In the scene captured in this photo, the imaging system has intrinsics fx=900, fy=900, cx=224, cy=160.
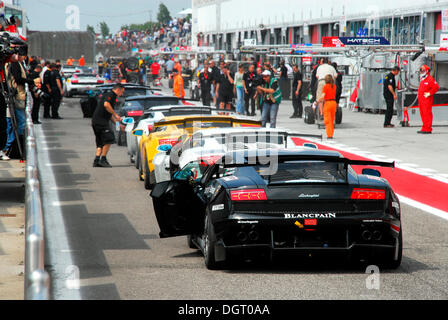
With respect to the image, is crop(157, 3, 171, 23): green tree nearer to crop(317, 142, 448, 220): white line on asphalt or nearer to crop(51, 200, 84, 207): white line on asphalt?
crop(317, 142, 448, 220): white line on asphalt

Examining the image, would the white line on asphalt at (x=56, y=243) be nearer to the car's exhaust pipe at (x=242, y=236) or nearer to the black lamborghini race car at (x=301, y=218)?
the black lamborghini race car at (x=301, y=218)

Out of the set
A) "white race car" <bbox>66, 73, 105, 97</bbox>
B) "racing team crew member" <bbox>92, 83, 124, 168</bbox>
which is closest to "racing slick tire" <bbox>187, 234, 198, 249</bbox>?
"racing team crew member" <bbox>92, 83, 124, 168</bbox>

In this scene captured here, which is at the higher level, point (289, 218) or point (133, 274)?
point (289, 218)

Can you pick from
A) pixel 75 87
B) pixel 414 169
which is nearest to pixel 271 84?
pixel 414 169

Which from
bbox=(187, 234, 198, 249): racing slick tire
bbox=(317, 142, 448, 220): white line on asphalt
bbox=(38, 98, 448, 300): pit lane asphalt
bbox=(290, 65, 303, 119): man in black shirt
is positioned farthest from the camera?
bbox=(290, 65, 303, 119): man in black shirt

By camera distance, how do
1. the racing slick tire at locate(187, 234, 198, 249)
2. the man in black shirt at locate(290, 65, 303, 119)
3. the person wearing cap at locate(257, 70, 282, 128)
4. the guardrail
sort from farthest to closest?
1. the man in black shirt at locate(290, 65, 303, 119)
2. the person wearing cap at locate(257, 70, 282, 128)
3. the racing slick tire at locate(187, 234, 198, 249)
4. the guardrail

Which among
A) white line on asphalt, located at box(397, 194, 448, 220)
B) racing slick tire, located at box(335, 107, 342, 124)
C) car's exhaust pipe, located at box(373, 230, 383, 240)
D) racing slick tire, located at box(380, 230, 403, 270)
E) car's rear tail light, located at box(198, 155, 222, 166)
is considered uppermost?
car's rear tail light, located at box(198, 155, 222, 166)

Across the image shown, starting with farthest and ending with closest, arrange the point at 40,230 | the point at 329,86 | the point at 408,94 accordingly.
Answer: the point at 408,94 → the point at 329,86 → the point at 40,230

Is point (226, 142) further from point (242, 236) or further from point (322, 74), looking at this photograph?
point (322, 74)

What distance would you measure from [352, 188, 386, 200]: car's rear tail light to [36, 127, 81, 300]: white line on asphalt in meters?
2.57

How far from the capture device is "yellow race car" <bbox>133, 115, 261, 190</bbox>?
46.6 ft

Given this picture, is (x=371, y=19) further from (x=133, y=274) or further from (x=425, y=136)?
(x=133, y=274)
